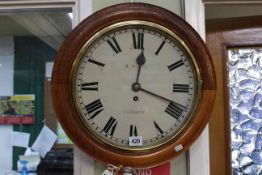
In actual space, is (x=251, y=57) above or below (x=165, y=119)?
above

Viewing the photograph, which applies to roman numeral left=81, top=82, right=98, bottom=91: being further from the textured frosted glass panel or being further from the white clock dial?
the textured frosted glass panel

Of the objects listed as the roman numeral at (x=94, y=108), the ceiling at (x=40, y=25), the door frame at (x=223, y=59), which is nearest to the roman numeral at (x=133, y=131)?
the roman numeral at (x=94, y=108)

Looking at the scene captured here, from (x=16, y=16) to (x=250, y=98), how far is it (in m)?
1.01

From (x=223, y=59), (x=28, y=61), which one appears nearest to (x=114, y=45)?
(x=223, y=59)

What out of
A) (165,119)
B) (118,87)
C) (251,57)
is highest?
(251,57)

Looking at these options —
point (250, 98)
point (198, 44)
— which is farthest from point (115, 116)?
point (250, 98)

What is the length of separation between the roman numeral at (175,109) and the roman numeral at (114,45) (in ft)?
0.83

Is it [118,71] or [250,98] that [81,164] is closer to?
[118,71]

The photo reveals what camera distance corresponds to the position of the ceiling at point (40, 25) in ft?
4.89

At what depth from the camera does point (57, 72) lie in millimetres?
1202

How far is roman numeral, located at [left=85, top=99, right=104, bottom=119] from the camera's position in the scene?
3.94 ft

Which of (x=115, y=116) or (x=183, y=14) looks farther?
(x=183, y=14)

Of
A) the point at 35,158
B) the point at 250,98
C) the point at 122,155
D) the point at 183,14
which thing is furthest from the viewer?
the point at 35,158

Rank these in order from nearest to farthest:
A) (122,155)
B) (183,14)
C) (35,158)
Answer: (122,155), (183,14), (35,158)
